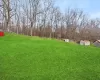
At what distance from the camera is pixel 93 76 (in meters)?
9.34

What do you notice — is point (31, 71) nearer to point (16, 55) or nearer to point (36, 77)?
point (36, 77)

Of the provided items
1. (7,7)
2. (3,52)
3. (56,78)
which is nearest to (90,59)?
(56,78)

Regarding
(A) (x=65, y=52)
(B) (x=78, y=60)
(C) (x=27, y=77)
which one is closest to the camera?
(C) (x=27, y=77)

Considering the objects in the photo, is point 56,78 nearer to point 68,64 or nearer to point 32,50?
point 68,64

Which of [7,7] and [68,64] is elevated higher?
[7,7]

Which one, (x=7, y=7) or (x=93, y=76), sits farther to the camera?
(x=7, y=7)

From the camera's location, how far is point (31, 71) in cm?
988

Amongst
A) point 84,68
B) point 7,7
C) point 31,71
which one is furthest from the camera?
point 7,7

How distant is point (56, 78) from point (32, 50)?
5.93 m

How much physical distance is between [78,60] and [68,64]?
45.3 inches

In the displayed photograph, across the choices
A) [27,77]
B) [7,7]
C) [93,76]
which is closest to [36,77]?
[27,77]

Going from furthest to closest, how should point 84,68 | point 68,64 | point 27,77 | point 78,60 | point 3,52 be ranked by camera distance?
point 3,52 → point 78,60 → point 68,64 → point 84,68 → point 27,77

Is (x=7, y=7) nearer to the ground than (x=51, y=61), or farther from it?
farther from it

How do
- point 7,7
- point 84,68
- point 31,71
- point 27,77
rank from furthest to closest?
point 7,7 < point 84,68 < point 31,71 < point 27,77
